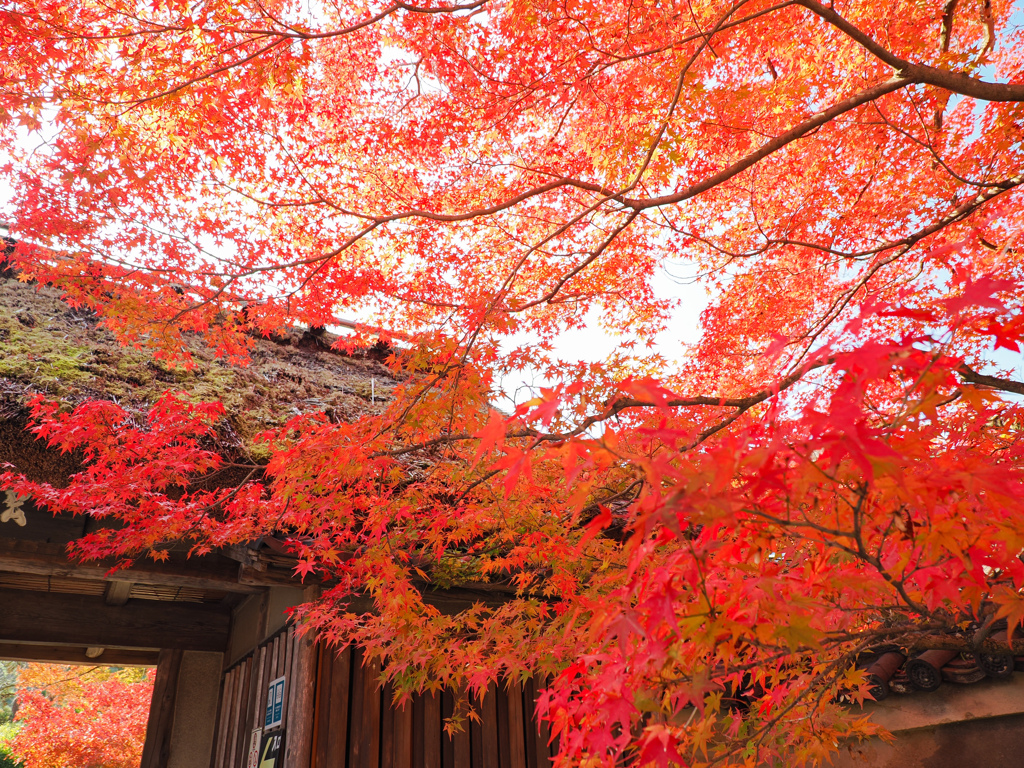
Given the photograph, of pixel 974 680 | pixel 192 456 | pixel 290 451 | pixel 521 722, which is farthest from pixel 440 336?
pixel 974 680

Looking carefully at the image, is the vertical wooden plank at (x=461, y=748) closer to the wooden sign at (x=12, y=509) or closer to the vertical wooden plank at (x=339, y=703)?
the vertical wooden plank at (x=339, y=703)

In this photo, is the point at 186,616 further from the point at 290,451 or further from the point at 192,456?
the point at 290,451

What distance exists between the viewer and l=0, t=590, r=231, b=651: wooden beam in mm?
5902

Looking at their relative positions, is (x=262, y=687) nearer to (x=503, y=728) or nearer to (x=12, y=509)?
(x=503, y=728)

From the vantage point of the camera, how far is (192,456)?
4.68 m

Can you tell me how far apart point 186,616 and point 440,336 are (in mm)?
5199

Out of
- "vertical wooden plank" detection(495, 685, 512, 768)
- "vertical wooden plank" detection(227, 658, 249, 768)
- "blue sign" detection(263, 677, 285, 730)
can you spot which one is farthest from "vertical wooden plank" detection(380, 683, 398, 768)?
"vertical wooden plank" detection(227, 658, 249, 768)

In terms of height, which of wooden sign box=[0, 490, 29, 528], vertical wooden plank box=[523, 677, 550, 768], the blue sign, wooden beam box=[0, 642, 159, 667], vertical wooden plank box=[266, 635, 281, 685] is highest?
wooden sign box=[0, 490, 29, 528]

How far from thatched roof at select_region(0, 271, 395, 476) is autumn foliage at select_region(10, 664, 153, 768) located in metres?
10.1

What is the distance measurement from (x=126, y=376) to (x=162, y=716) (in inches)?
159

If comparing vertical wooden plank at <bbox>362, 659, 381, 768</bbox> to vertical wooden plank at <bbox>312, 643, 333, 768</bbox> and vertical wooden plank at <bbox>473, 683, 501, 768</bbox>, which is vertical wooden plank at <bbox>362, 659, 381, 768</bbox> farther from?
vertical wooden plank at <bbox>473, 683, 501, 768</bbox>

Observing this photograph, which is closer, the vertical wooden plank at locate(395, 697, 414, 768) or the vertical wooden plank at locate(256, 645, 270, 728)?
the vertical wooden plank at locate(395, 697, 414, 768)

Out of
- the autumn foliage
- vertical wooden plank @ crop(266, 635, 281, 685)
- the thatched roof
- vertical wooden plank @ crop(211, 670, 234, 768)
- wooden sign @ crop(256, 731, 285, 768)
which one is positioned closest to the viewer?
wooden sign @ crop(256, 731, 285, 768)

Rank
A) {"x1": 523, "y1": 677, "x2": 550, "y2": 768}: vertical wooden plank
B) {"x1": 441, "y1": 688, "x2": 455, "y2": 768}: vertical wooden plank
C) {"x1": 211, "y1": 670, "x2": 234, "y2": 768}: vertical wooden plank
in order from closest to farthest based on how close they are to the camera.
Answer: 1. {"x1": 441, "y1": 688, "x2": 455, "y2": 768}: vertical wooden plank
2. {"x1": 523, "y1": 677, "x2": 550, "y2": 768}: vertical wooden plank
3. {"x1": 211, "y1": 670, "x2": 234, "y2": 768}: vertical wooden plank
